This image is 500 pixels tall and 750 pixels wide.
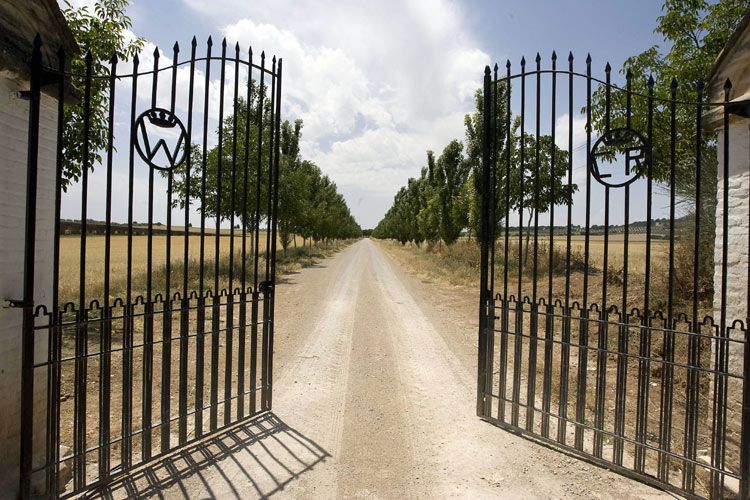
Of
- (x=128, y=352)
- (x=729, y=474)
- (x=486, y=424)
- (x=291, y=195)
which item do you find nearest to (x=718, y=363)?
(x=729, y=474)

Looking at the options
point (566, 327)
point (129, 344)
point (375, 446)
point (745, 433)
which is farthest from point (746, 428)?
point (129, 344)

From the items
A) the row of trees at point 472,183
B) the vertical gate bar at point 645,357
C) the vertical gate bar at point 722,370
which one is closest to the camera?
the vertical gate bar at point 722,370

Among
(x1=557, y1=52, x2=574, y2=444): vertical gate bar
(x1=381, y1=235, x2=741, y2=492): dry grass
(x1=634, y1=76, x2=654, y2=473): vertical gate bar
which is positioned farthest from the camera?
(x1=557, y1=52, x2=574, y2=444): vertical gate bar

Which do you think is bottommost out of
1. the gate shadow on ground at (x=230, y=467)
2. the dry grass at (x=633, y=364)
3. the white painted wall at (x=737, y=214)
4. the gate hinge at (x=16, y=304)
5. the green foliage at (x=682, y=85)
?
the gate shadow on ground at (x=230, y=467)

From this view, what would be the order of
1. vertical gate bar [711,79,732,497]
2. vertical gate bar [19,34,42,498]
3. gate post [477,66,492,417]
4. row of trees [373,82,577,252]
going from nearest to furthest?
vertical gate bar [19,34,42,498] → vertical gate bar [711,79,732,497] → gate post [477,66,492,417] → row of trees [373,82,577,252]

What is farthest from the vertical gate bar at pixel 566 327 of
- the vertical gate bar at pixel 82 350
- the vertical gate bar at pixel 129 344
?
the vertical gate bar at pixel 82 350

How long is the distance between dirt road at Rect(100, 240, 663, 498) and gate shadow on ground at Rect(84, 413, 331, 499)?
10mm

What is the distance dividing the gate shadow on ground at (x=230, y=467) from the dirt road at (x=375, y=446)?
1cm

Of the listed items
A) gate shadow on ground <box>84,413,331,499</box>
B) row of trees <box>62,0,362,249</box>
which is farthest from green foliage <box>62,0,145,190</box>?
gate shadow on ground <box>84,413,331,499</box>

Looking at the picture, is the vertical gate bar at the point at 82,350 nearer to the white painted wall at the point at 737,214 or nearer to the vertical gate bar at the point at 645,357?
the vertical gate bar at the point at 645,357

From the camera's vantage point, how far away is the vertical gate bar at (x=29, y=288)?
294cm

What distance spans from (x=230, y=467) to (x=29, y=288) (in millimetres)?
2077

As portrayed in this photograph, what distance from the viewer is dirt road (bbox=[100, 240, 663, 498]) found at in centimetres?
344

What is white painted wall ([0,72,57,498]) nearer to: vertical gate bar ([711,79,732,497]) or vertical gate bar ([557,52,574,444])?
vertical gate bar ([557,52,574,444])
